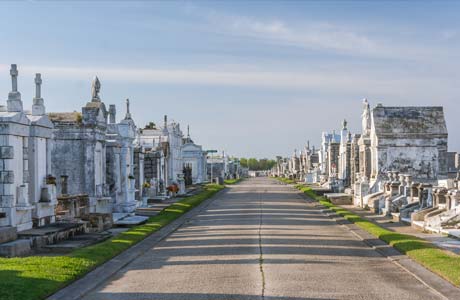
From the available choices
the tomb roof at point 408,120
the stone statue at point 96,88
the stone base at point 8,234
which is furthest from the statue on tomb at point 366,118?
the stone base at point 8,234

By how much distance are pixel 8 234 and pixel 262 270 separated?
6624mm

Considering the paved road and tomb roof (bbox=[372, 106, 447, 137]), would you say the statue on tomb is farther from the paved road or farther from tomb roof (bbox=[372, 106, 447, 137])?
the paved road

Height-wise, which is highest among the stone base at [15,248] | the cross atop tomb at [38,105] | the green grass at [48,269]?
the cross atop tomb at [38,105]

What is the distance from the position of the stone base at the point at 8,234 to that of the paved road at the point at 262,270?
10.7 ft

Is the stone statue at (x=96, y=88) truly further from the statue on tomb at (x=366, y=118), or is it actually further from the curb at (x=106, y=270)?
the statue on tomb at (x=366, y=118)

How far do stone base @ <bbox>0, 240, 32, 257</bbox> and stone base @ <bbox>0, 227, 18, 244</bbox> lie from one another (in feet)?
1.03

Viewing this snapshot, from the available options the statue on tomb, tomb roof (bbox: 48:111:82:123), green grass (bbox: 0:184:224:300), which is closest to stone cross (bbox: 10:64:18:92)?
green grass (bbox: 0:184:224:300)

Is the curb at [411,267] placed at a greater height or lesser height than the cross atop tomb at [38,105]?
lesser

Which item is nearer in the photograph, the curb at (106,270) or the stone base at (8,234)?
the curb at (106,270)

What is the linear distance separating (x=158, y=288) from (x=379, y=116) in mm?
31766

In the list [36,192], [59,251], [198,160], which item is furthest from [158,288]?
[198,160]

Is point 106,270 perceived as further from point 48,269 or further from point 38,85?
point 38,85

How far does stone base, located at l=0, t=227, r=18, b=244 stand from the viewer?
16891 mm

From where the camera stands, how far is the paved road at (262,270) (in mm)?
11750
